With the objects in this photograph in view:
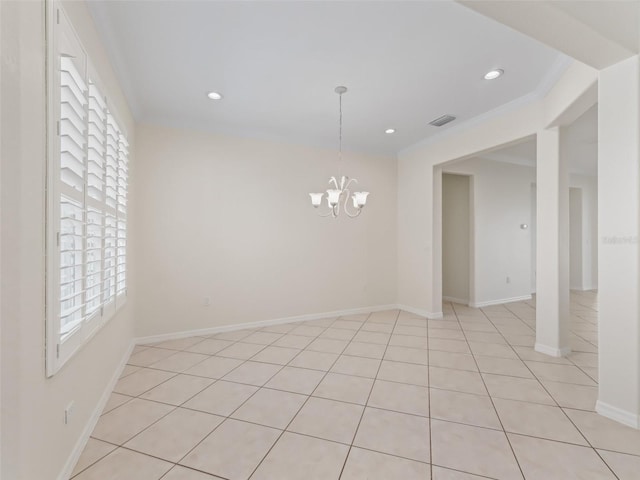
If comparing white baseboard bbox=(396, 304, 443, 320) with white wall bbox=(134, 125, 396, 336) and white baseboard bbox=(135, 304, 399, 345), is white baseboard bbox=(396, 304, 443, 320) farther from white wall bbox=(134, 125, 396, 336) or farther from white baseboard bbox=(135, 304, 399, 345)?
white wall bbox=(134, 125, 396, 336)

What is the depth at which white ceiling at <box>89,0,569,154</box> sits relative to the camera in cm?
209

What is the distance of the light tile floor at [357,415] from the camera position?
1664 millimetres

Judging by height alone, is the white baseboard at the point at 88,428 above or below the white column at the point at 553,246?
below

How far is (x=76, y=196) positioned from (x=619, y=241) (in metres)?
3.53

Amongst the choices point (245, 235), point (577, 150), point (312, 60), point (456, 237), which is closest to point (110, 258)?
point (245, 235)

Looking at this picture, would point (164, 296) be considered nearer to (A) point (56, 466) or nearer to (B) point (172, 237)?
(B) point (172, 237)

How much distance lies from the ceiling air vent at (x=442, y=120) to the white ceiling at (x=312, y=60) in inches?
4.8

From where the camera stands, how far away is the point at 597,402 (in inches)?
85.4

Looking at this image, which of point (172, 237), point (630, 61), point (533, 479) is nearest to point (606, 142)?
point (630, 61)

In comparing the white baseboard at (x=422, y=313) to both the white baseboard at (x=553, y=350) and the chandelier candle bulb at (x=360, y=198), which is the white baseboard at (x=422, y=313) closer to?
the white baseboard at (x=553, y=350)

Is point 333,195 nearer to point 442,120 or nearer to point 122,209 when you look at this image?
point 442,120

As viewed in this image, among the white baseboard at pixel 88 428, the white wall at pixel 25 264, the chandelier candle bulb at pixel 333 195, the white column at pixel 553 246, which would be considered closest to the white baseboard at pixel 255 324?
the white baseboard at pixel 88 428

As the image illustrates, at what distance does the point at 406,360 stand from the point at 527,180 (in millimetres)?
5097

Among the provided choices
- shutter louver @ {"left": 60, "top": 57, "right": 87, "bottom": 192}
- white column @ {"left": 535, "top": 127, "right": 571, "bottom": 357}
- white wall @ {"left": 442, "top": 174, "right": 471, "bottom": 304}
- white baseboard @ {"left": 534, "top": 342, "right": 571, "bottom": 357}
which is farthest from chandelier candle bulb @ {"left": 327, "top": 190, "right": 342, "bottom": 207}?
white wall @ {"left": 442, "top": 174, "right": 471, "bottom": 304}
